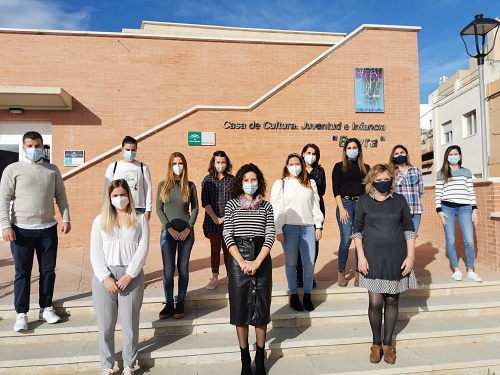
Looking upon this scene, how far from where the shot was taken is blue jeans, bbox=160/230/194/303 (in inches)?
167

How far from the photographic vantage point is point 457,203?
5.43 metres

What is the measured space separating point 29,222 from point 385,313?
→ 3.87m

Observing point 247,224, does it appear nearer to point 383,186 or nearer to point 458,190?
point 383,186

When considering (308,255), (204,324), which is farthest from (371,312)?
(204,324)

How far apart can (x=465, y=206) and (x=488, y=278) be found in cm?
114

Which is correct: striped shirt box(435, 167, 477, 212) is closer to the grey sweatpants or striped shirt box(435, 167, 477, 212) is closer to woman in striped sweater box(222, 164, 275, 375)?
woman in striped sweater box(222, 164, 275, 375)

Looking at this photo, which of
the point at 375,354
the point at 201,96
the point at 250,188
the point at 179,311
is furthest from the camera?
the point at 201,96

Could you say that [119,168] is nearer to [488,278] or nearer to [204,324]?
[204,324]

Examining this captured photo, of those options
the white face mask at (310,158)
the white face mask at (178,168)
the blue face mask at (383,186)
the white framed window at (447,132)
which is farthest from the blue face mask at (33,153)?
the white framed window at (447,132)

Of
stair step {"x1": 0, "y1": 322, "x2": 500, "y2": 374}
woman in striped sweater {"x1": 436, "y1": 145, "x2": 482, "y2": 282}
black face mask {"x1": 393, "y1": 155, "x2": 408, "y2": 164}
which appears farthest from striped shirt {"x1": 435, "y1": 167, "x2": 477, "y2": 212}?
stair step {"x1": 0, "y1": 322, "x2": 500, "y2": 374}

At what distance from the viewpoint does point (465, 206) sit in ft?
17.7

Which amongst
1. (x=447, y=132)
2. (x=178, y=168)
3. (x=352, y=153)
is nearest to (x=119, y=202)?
(x=178, y=168)

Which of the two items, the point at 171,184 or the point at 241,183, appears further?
the point at 171,184

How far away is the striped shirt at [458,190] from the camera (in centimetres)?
541
